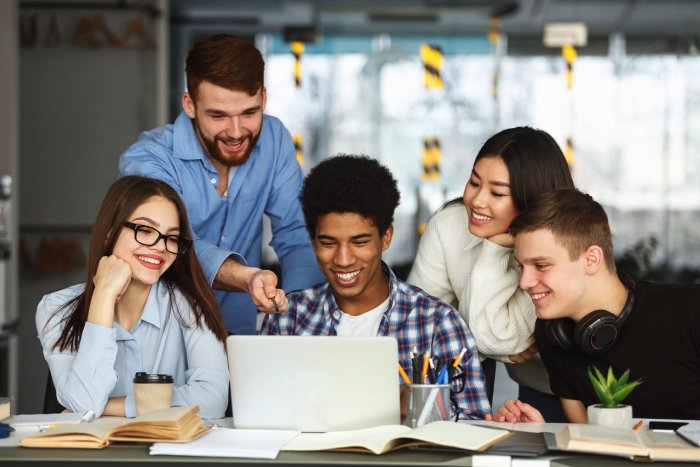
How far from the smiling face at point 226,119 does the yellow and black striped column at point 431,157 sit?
5284mm

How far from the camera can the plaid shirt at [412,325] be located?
2.39m

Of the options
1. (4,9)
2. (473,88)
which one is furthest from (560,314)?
(473,88)

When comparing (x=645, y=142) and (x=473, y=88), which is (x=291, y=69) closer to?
(x=473, y=88)

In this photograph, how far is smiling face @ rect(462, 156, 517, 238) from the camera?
8.57ft

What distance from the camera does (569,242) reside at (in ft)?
7.55

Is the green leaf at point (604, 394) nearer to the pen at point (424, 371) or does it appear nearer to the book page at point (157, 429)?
the pen at point (424, 371)

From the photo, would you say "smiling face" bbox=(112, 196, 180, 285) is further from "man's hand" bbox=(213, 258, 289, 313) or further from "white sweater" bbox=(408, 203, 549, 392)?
"white sweater" bbox=(408, 203, 549, 392)

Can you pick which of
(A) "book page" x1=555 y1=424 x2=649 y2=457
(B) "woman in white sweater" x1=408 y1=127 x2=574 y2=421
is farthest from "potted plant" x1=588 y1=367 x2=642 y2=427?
(B) "woman in white sweater" x1=408 y1=127 x2=574 y2=421

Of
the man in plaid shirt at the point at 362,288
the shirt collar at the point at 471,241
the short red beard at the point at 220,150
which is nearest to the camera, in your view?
the man in plaid shirt at the point at 362,288

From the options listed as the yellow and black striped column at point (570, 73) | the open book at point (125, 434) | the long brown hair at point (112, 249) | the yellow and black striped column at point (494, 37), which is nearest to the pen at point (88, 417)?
the open book at point (125, 434)

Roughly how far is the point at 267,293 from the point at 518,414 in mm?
654

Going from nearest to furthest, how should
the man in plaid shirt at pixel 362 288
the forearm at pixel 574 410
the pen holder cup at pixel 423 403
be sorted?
1. the pen holder cup at pixel 423 403
2. the forearm at pixel 574 410
3. the man in plaid shirt at pixel 362 288

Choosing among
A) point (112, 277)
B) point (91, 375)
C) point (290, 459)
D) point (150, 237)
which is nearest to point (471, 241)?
point (150, 237)

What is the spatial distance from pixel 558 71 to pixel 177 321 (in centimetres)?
637
